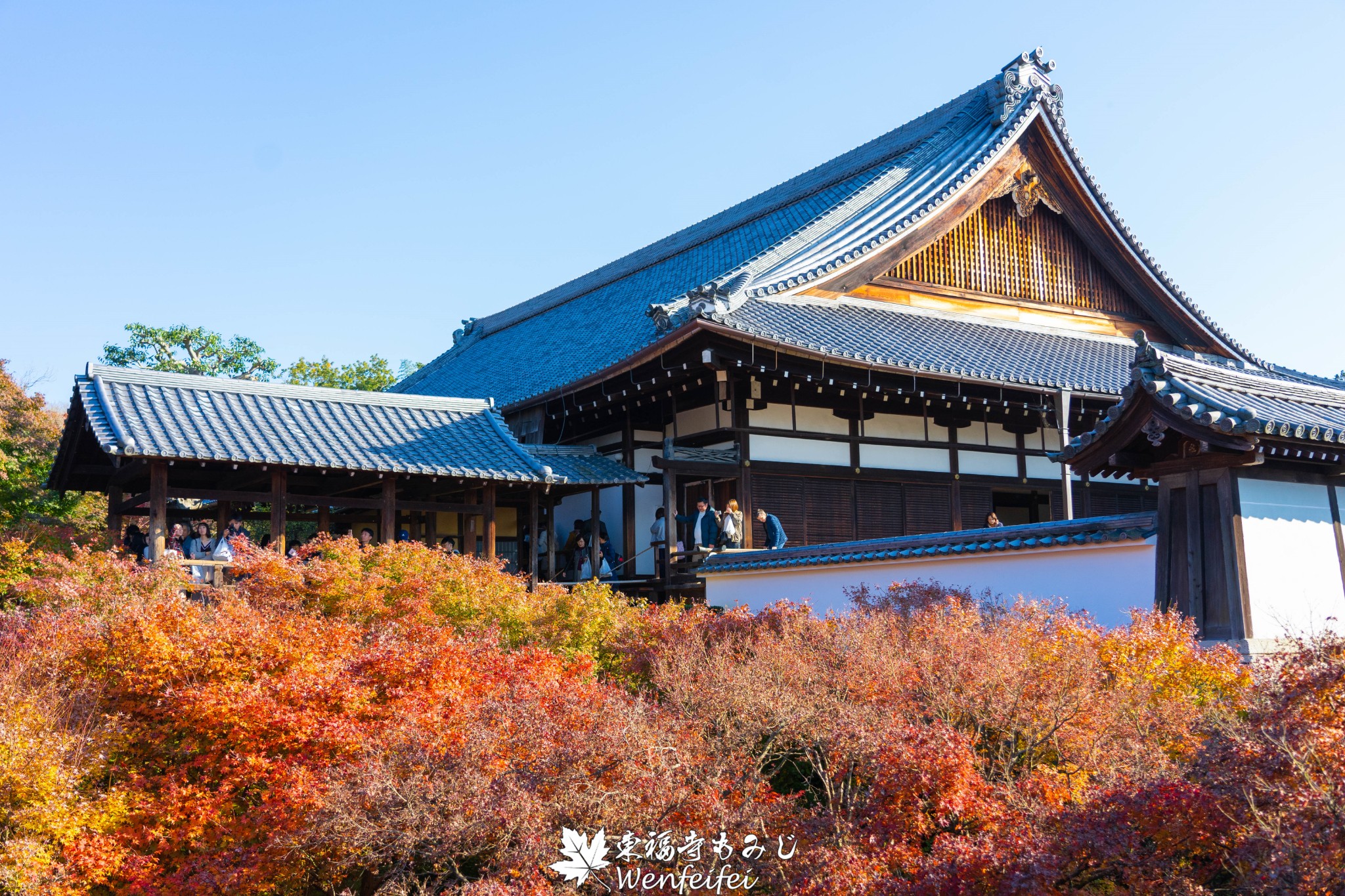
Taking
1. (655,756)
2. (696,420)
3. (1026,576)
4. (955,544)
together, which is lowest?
(655,756)

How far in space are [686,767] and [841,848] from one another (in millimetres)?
1093

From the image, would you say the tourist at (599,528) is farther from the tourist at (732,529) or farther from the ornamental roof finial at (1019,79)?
the ornamental roof finial at (1019,79)

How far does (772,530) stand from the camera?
47.9 feet

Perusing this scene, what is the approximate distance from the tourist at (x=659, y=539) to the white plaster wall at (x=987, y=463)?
4735 millimetres

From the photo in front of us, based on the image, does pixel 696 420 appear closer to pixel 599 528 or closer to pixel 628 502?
pixel 628 502

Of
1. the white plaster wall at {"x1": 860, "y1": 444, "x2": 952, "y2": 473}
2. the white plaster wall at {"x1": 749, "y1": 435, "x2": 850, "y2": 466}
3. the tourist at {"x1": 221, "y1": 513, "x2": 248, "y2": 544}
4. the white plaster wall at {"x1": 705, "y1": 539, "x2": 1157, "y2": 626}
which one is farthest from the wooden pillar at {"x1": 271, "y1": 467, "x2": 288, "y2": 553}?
the white plaster wall at {"x1": 860, "y1": 444, "x2": 952, "y2": 473}

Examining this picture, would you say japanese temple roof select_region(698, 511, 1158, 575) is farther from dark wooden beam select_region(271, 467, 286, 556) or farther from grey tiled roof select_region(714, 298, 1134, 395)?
dark wooden beam select_region(271, 467, 286, 556)

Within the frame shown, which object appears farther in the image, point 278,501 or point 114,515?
point 114,515

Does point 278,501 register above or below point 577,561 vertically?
above

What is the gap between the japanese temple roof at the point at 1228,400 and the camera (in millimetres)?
8320

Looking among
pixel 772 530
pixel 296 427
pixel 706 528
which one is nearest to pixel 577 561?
pixel 706 528

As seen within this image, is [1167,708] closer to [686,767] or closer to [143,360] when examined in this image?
[686,767]

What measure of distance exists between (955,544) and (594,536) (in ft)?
19.3

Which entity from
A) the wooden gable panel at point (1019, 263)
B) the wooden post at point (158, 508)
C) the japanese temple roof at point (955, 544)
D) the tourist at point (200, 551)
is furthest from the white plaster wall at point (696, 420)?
the wooden post at point (158, 508)
